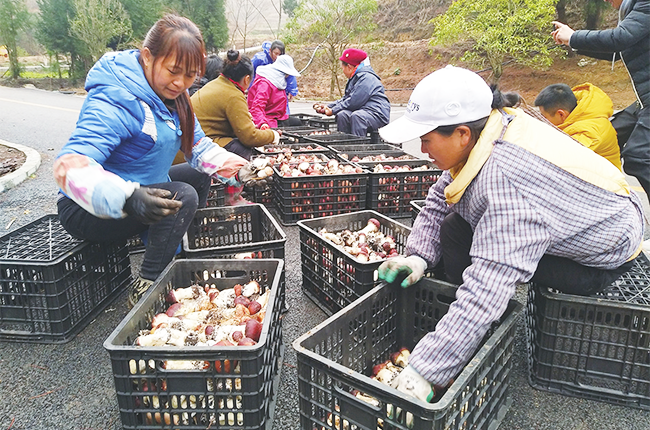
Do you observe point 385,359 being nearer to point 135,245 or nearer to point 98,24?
point 135,245

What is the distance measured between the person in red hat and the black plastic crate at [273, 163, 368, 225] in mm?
2157

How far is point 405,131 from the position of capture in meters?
1.64

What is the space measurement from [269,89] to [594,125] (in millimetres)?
3775

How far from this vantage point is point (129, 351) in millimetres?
1475

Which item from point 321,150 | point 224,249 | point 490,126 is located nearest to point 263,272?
point 224,249

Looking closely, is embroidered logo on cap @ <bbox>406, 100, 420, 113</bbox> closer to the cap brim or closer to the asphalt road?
→ the cap brim

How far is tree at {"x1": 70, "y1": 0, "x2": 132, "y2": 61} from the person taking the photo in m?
24.7

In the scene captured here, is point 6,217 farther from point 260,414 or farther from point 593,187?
point 593,187

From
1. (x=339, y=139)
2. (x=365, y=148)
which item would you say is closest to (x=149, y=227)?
(x=365, y=148)

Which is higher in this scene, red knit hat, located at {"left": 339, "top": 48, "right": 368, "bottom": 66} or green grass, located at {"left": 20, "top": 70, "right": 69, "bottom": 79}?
green grass, located at {"left": 20, "top": 70, "right": 69, "bottom": 79}

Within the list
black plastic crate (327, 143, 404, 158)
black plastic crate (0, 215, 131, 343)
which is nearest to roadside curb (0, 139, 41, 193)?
black plastic crate (0, 215, 131, 343)

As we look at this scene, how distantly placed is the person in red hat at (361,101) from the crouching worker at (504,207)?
4.13 metres

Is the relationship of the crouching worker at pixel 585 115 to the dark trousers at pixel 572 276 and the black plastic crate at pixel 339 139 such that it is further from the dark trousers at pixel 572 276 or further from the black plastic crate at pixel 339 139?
the black plastic crate at pixel 339 139

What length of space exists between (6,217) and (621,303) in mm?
4485
